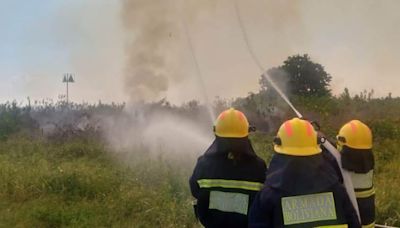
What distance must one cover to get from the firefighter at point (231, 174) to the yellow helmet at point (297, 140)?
62 cm

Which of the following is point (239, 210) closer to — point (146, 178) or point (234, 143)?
point (234, 143)

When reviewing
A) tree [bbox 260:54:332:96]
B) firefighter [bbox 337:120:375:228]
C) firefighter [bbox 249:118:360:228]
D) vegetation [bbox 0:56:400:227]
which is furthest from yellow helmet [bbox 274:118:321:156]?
tree [bbox 260:54:332:96]

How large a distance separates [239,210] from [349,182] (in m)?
0.78

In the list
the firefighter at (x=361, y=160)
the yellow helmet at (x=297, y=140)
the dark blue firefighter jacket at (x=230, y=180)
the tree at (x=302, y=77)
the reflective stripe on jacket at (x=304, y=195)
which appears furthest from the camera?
the tree at (x=302, y=77)

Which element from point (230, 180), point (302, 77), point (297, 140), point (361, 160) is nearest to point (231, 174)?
point (230, 180)

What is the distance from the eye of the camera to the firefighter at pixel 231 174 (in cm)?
349

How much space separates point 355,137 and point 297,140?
107 cm

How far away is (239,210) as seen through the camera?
349 cm

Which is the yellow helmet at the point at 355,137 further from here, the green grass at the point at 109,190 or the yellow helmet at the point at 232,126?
the green grass at the point at 109,190

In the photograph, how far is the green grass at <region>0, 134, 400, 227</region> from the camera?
23.9ft

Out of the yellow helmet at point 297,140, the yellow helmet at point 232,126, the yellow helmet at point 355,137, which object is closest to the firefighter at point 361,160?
the yellow helmet at point 355,137

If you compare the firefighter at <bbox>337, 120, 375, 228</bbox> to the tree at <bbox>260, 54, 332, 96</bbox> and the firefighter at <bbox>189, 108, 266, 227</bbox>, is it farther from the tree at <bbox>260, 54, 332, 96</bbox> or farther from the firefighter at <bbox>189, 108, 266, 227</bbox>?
the tree at <bbox>260, 54, 332, 96</bbox>

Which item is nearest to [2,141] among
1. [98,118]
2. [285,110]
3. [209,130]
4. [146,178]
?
[98,118]

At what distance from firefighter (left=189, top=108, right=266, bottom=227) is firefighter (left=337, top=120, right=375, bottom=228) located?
644 millimetres
